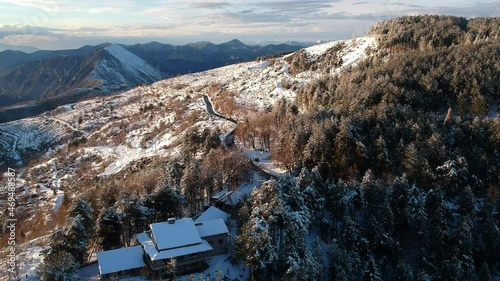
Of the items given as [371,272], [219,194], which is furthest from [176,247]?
[371,272]

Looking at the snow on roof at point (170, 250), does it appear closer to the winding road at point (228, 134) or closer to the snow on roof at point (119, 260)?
the snow on roof at point (119, 260)

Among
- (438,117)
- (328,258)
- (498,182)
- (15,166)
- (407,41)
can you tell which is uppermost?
(407,41)

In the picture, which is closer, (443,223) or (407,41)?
(443,223)

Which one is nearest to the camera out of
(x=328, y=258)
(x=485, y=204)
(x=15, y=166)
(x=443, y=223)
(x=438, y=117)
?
(x=328, y=258)

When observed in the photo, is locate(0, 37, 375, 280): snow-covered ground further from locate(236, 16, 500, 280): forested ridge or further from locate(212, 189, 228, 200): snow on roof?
locate(236, 16, 500, 280): forested ridge

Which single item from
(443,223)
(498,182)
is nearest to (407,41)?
(498,182)

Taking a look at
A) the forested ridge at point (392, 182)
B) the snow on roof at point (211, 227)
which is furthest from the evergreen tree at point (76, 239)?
the forested ridge at point (392, 182)

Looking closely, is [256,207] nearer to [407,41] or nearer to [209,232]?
[209,232]
